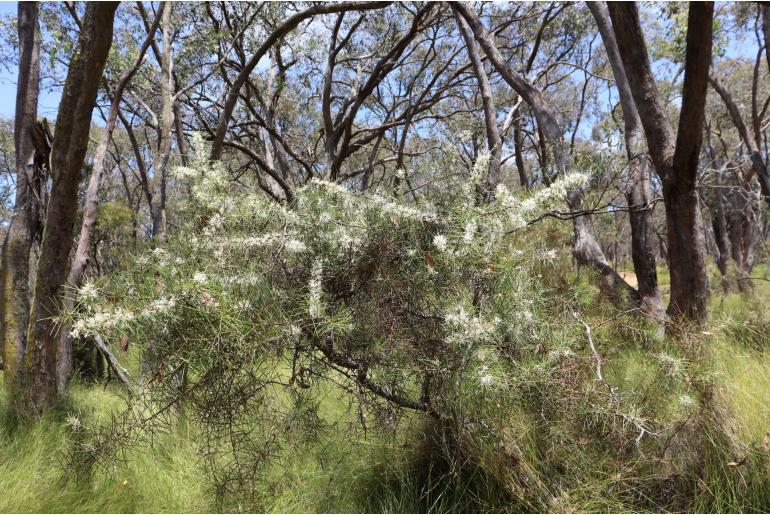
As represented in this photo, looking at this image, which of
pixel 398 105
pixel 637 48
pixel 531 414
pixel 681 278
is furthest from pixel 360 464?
pixel 398 105

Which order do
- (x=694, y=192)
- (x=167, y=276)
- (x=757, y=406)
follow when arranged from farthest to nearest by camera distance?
1. (x=694, y=192)
2. (x=757, y=406)
3. (x=167, y=276)

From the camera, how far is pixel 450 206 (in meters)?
2.36

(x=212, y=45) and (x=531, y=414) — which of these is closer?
(x=531, y=414)

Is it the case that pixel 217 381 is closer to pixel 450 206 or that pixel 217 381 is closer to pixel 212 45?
pixel 450 206

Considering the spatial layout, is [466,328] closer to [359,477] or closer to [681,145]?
[359,477]

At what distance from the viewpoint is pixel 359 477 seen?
2846 mm

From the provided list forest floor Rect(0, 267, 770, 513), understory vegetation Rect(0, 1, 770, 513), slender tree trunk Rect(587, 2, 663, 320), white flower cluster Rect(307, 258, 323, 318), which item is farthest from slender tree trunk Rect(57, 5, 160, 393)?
slender tree trunk Rect(587, 2, 663, 320)

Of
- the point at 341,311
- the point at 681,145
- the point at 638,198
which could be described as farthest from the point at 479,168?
the point at 638,198

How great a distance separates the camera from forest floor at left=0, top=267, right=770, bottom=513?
248 cm

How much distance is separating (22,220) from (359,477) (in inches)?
149

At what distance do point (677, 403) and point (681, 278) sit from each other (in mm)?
1808

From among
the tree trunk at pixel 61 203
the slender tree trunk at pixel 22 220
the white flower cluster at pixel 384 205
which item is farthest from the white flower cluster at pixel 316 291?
the slender tree trunk at pixel 22 220

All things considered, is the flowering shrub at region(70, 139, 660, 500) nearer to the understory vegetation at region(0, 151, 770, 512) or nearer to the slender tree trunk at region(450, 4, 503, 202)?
the understory vegetation at region(0, 151, 770, 512)

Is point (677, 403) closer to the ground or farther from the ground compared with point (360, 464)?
farther from the ground
